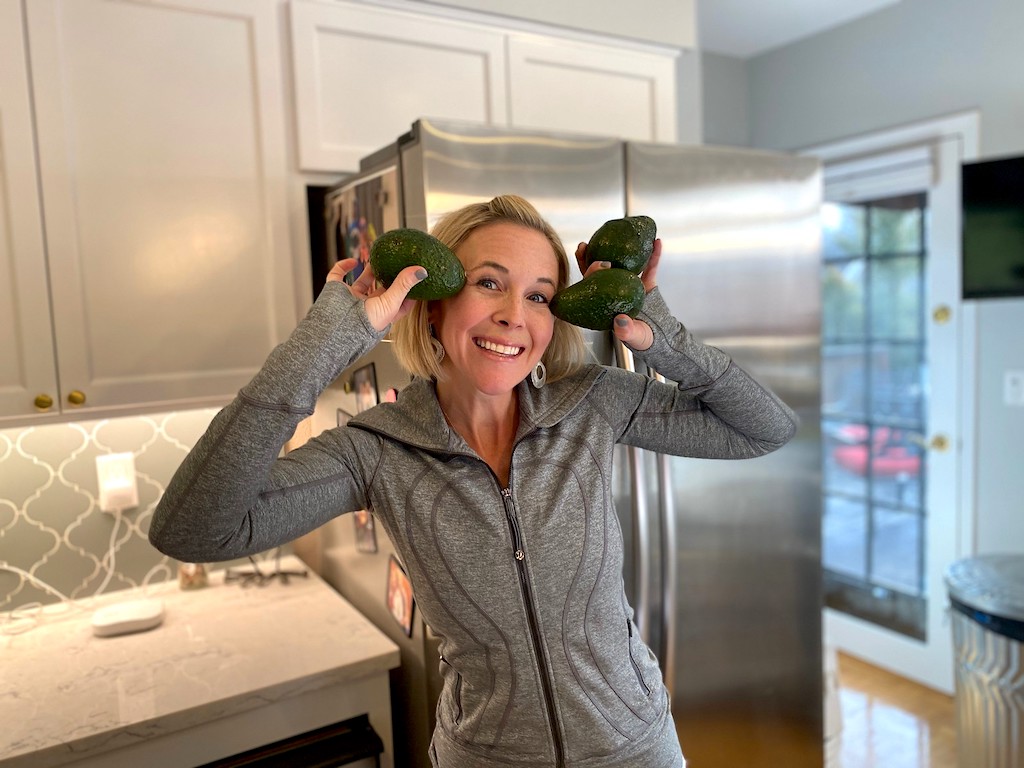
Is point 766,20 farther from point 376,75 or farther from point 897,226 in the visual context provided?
point 376,75

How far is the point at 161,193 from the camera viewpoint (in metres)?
1.61

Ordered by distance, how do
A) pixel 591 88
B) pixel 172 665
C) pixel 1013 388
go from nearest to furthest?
pixel 172 665
pixel 591 88
pixel 1013 388

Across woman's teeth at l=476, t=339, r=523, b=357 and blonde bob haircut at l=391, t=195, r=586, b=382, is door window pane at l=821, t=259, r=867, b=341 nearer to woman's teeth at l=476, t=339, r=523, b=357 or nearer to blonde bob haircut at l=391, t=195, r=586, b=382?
blonde bob haircut at l=391, t=195, r=586, b=382

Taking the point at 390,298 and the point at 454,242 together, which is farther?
the point at 454,242

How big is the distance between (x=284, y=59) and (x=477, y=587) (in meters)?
1.25

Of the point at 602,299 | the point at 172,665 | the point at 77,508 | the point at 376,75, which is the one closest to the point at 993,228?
the point at 376,75

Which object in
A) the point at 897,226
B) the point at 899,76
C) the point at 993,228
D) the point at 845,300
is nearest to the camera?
the point at 993,228

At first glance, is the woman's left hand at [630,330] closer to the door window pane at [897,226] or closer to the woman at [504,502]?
the woman at [504,502]

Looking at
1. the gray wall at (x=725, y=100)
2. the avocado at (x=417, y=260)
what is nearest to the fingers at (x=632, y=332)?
the avocado at (x=417, y=260)

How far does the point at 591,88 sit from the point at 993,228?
1.52 meters

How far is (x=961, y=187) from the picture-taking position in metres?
2.75

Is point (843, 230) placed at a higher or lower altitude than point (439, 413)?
higher

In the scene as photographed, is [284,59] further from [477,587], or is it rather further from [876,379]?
[876,379]

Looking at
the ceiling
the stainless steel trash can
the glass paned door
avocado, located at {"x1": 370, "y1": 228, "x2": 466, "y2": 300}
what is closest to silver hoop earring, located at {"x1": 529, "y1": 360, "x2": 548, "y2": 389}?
avocado, located at {"x1": 370, "y1": 228, "x2": 466, "y2": 300}
